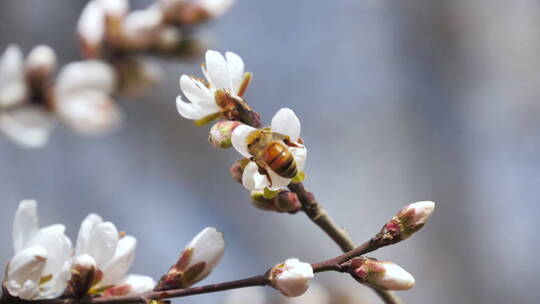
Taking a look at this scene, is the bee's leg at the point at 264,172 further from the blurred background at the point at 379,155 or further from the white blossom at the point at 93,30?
the blurred background at the point at 379,155

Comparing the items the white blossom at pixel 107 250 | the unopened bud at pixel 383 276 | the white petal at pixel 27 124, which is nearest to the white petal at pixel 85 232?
the white blossom at pixel 107 250

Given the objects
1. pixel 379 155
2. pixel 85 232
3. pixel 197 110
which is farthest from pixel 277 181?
pixel 379 155

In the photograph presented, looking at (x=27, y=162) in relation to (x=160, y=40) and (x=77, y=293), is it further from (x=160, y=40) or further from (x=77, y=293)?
(x=77, y=293)

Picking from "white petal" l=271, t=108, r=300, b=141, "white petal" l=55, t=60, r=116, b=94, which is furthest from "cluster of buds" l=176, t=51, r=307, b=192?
"white petal" l=55, t=60, r=116, b=94

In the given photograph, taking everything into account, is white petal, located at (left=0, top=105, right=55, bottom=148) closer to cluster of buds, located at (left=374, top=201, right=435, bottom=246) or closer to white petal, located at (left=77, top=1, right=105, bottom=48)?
white petal, located at (left=77, top=1, right=105, bottom=48)

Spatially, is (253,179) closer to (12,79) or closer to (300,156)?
(300,156)
